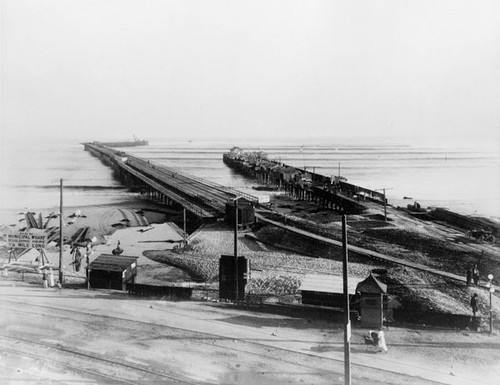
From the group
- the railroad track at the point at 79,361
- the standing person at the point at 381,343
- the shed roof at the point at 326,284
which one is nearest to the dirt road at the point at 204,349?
the railroad track at the point at 79,361

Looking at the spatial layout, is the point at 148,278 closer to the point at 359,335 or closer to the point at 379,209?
the point at 359,335

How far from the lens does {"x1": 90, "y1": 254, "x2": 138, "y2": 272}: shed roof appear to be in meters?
19.7

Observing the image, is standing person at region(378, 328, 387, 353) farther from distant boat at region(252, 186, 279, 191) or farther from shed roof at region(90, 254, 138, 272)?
distant boat at region(252, 186, 279, 191)

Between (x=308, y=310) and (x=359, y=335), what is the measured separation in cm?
243

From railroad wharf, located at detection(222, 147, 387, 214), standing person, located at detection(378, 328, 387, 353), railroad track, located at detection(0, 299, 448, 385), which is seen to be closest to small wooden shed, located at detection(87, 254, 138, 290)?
railroad track, located at detection(0, 299, 448, 385)

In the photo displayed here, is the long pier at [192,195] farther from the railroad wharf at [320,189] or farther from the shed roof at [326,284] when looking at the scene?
the shed roof at [326,284]

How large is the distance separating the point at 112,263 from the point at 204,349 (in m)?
8.48

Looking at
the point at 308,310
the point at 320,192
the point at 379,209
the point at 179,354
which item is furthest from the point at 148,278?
the point at 320,192

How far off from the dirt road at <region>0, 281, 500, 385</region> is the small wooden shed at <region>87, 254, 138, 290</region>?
8.84 ft

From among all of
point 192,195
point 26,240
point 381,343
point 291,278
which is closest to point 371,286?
point 381,343

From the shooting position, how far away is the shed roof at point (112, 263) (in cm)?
1966

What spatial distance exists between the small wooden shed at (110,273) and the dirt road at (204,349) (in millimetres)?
2694

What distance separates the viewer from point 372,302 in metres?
14.4

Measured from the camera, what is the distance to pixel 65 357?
40.4 ft
